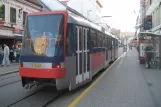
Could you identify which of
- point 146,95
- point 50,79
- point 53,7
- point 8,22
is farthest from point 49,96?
point 53,7

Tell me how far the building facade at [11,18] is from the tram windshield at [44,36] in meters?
17.3

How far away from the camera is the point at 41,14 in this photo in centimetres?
895

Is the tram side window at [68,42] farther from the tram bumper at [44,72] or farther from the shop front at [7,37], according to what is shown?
the shop front at [7,37]

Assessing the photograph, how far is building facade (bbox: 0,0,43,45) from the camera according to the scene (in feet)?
87.5

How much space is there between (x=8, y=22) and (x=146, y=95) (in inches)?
845

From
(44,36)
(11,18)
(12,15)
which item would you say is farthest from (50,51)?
(12,15)

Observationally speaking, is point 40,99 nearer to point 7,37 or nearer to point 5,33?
point 7,37

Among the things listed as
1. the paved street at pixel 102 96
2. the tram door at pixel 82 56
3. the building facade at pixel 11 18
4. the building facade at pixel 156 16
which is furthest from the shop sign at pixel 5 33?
the tram door at pixel 82 56

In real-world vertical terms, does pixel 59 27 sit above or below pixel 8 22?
below

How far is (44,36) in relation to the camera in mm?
8672

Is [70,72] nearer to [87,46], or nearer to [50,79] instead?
[50,79]

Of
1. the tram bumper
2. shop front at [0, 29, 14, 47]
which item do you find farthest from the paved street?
shop front at [0, 29, 14, 47]

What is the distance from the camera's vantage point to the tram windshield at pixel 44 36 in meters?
8.50

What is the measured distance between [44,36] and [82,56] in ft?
6.53
